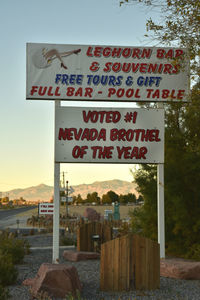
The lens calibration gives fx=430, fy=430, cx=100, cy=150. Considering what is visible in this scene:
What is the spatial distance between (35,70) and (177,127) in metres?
5.17

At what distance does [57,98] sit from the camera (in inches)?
476

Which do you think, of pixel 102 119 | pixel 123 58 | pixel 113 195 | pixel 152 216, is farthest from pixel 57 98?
pixel 113 195

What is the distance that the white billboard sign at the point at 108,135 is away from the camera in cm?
1184

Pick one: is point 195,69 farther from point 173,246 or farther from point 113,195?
point 113,195

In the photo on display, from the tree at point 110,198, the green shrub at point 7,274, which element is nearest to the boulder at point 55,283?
the green shrub at point 7,274

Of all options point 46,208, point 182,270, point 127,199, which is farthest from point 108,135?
point 127,199

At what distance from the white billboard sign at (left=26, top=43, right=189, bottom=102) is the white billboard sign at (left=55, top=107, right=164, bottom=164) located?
52 centimetres

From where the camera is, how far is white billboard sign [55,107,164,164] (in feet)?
38.9

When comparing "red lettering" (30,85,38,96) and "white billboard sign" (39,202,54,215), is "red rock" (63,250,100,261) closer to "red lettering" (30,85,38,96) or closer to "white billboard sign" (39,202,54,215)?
"white billboard sign" (39,202,54,215)

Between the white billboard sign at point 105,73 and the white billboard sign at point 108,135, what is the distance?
1.69ft

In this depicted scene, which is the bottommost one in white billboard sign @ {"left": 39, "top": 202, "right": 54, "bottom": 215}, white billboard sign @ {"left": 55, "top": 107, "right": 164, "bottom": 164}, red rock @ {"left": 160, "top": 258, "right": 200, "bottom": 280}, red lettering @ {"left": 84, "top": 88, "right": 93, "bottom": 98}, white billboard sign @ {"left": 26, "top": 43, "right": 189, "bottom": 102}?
red rock @ {"left": 160, "top": 258, "right": 200, "bottom": 280}

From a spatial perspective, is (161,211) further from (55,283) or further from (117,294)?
(55,283)

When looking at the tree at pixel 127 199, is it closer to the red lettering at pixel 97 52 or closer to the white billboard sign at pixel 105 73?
the white billboard sign at pixel 105 73

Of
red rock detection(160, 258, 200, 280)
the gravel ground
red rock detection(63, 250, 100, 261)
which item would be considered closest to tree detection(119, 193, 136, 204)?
red rock detection(63, 250, 100, 261)
